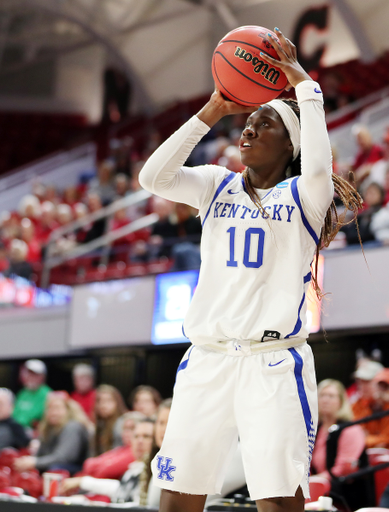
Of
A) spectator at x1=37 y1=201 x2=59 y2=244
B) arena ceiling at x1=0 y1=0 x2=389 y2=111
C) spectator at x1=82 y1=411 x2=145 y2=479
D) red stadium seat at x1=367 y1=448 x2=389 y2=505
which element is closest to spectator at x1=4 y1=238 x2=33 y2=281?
spectator at x1=37 y1=201 x2=59 y2=244

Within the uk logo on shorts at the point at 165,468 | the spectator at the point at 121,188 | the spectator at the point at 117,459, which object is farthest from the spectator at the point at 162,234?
the uk logo on shorts at the point at 165,468

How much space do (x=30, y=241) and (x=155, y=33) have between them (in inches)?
339

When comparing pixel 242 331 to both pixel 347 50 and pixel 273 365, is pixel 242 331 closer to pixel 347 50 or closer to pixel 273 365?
pixel 273 365

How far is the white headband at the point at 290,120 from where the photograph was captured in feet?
7.65

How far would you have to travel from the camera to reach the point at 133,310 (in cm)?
754

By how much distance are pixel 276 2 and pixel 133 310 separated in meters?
10.3

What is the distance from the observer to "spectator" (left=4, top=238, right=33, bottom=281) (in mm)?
9000

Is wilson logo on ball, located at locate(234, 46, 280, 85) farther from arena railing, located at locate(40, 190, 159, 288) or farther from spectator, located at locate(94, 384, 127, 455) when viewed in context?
arena railing, located at locate(40, 190, 159, 288)

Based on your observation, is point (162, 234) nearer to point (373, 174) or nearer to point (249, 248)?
point (373, 174)

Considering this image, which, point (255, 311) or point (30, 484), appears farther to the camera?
point (30, 484)

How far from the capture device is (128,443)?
5488mm

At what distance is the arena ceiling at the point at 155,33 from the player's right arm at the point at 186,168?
42.4 ft

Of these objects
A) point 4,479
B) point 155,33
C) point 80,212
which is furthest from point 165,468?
point 155,33

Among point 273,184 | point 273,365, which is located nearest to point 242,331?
point 273,365
